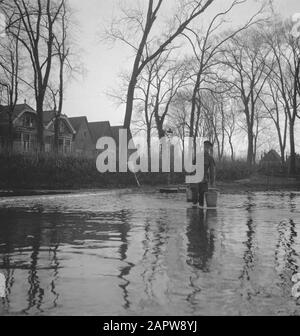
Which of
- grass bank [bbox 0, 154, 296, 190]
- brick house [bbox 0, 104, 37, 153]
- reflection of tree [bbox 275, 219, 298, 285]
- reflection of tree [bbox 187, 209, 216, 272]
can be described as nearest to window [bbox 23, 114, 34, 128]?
brick house [bbox 0, 104, 37, 153]

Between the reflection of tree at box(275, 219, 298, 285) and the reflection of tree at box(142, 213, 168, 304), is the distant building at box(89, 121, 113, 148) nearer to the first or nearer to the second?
the reflection of tree at box(142, 213, 168, 304)

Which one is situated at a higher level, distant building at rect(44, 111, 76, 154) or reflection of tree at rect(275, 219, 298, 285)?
distant building at rect(44, 111, 76, 154)

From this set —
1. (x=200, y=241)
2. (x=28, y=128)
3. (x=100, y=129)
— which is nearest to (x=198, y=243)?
(x=200, y=241)

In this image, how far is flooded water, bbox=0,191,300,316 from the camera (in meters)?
3.59

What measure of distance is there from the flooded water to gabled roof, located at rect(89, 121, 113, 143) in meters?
64.5

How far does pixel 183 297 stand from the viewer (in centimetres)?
382

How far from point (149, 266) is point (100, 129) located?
231 ft

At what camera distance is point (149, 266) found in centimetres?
509

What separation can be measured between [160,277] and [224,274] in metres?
0.73

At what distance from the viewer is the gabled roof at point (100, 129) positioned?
7348 centimetres
